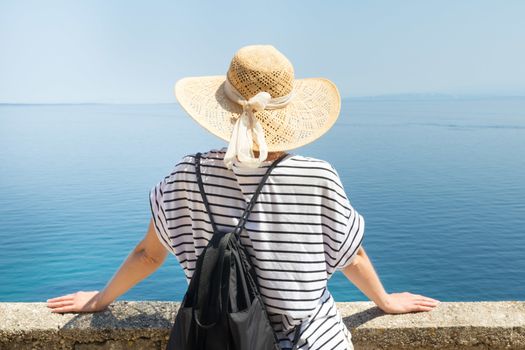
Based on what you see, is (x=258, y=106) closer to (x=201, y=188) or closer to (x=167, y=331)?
(x=201, y=188)

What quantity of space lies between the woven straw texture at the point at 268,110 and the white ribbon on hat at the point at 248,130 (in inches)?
0.7

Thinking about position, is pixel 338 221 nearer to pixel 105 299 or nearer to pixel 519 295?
pixel 105 299

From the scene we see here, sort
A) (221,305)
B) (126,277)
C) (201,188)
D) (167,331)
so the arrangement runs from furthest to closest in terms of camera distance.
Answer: (167,331), (126,277), (201,188), (221,305)

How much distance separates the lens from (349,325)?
205 cm

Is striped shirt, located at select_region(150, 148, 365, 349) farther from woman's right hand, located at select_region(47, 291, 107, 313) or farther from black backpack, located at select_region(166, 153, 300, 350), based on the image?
woman's right hand, located at select_region(47, 291, 107, 313)

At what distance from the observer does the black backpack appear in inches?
55.7

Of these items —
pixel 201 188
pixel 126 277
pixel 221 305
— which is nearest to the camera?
pixel 221 305

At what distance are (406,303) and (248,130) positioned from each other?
0.97 meters

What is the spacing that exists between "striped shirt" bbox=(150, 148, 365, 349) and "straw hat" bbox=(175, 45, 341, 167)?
72mm

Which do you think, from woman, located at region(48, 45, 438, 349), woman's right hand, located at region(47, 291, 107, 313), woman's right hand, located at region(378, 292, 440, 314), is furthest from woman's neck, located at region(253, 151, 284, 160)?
woman's right hand, located at region(47, 291, 107, 313)

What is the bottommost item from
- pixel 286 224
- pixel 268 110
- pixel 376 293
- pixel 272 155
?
pixel 376 293

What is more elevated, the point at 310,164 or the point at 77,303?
the point at 310,164

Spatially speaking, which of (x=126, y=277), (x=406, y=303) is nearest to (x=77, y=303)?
(x=126, y=277)

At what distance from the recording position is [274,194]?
58.7 inches
